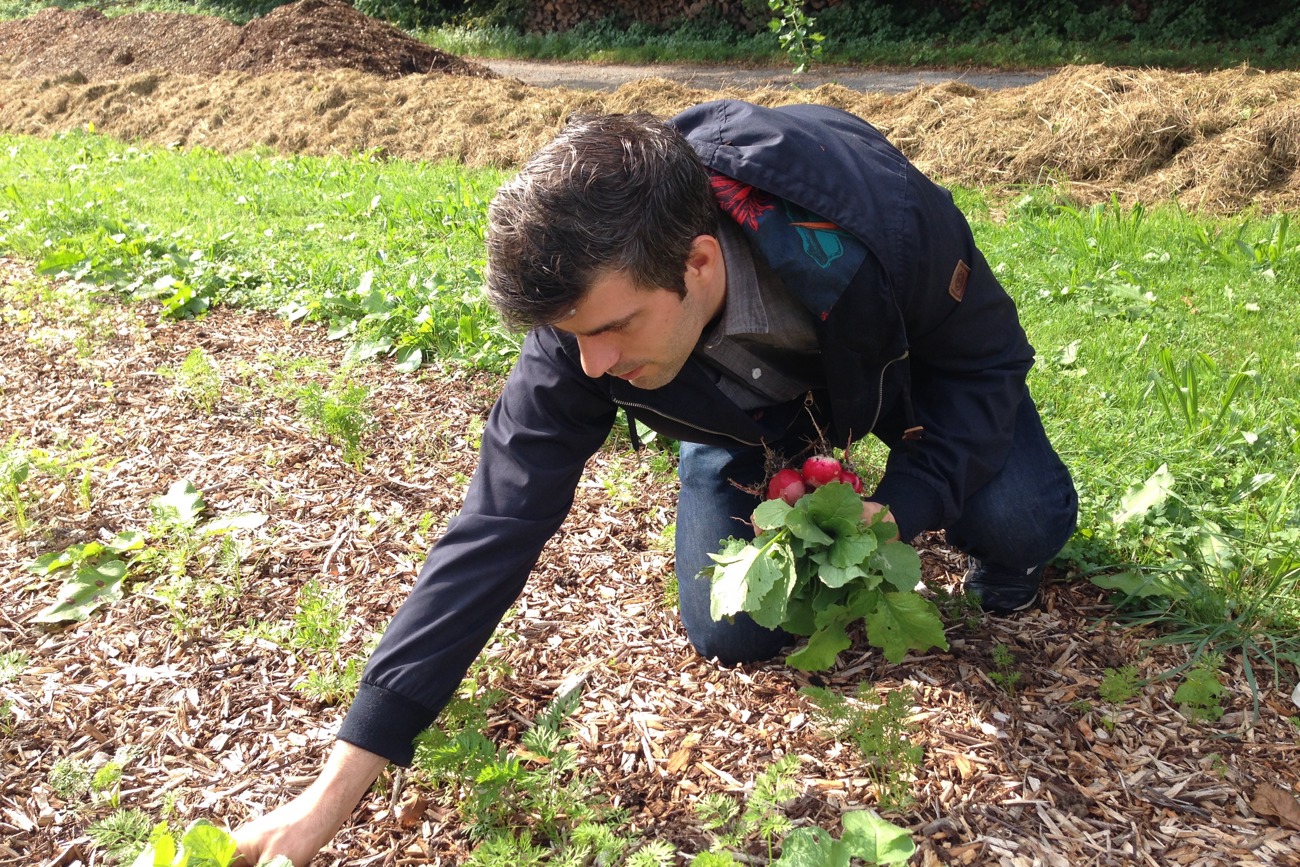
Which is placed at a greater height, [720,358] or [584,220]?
[584,220]

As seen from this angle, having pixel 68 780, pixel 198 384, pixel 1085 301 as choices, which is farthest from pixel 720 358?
pixel 1085 301

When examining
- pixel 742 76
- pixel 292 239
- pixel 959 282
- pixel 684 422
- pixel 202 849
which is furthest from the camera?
pixel 742 76

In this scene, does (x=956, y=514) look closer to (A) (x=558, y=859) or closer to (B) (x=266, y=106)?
(A) (x=558, y=859)

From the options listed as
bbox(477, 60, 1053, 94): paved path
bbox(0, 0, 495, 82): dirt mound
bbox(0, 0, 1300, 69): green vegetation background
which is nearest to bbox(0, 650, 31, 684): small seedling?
bbox(0, 0, 495, 82): dirt mound

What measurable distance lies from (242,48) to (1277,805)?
44.0 ft

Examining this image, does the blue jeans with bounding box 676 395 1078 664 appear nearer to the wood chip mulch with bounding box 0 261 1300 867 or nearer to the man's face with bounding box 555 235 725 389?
the wood chip mulch with bounding box 0 261 1300 867

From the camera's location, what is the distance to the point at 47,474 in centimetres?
347

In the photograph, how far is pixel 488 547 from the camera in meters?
2.13

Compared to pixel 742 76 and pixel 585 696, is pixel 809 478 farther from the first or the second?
pixel 742 76

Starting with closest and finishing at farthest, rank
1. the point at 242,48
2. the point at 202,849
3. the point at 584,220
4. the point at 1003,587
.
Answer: the point at 202,849 → the point at 584,220 → the point at 1003,587 → the point at 242,48

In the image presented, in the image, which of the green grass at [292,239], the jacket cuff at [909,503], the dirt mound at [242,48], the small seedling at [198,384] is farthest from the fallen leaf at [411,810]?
the dirt mound at [242,48]

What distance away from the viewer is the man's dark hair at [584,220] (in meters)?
1.88

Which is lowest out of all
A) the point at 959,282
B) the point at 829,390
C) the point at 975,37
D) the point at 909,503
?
the point at 975,37

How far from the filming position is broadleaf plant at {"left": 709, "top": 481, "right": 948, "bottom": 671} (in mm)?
1969
